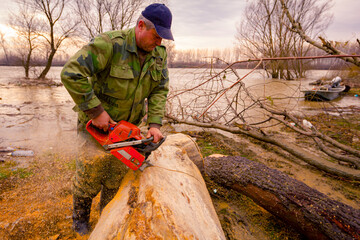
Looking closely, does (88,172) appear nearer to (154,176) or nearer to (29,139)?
(154,176)

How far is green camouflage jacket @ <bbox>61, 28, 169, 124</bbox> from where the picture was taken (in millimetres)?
1522

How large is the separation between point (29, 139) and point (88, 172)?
3.85m

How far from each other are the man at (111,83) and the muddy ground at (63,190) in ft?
1.82

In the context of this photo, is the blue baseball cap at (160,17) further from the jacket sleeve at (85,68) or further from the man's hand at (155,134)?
the man's hand at (155,134)

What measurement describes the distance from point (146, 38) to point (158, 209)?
4.46 ft

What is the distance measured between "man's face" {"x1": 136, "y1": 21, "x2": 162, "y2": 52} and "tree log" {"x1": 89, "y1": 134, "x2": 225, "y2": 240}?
3.49 ft

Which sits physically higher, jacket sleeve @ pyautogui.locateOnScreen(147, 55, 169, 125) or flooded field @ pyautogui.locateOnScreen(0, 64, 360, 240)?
jacket sleeve @ pyautogui.locateOnScreen(147, 55, 169, 125)

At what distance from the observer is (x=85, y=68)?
1.53m

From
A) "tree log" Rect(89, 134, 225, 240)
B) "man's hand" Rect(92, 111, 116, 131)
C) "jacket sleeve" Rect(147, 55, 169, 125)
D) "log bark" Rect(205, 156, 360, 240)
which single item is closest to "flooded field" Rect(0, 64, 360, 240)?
"log bark" Rect(205, 156, 360, 240)

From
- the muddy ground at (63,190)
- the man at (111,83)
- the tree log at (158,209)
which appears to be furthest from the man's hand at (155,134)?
the muddy ground at (63,190)

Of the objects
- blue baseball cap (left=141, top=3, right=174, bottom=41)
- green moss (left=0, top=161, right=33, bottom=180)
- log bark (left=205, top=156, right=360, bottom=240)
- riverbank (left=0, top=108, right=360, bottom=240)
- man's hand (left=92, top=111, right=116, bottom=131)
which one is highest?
blue baseball cap (left=141, top=3, right=174, bottom=41)

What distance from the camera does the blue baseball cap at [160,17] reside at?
1582 mm

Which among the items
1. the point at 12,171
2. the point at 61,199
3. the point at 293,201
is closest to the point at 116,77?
the point at 61,199

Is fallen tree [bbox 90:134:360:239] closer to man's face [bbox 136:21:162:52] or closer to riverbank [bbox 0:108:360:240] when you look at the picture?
riverbank [bbox 0:108:360:240]
